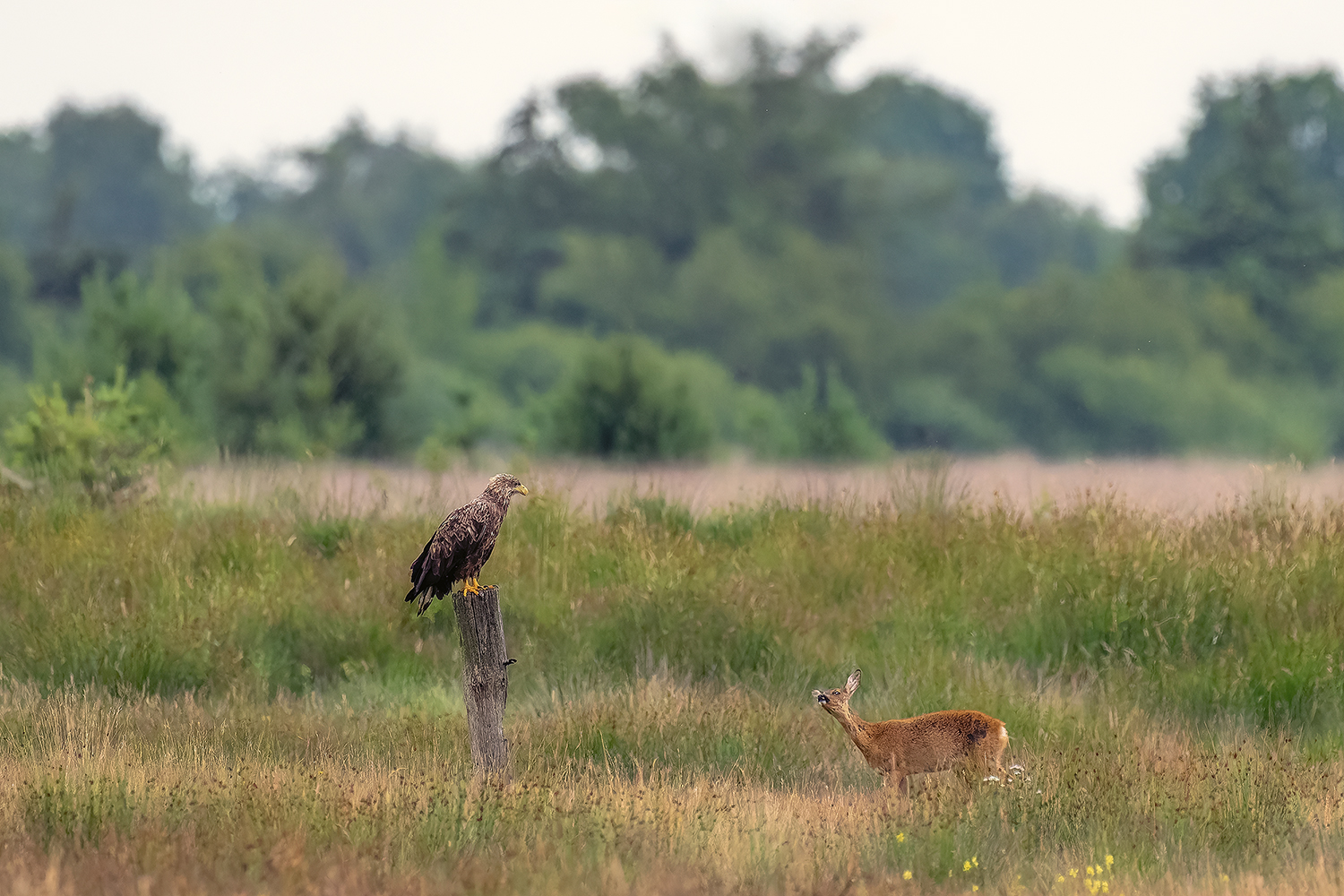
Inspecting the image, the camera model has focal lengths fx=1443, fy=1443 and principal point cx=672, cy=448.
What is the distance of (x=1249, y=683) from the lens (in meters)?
8.75

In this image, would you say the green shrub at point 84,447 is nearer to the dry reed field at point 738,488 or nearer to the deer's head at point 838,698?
the dry reed field at point 738,488

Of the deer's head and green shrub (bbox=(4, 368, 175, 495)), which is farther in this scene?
green shrub (bbox=(4, 368, 175, 495))

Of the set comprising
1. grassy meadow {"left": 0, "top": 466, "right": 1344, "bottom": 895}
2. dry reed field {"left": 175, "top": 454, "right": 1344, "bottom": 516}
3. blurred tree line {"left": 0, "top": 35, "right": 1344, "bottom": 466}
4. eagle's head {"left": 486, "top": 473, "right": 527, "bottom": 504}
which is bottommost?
grassy meadow {"left": 0, "top": 466, "right": 1344, "bottom": 895}

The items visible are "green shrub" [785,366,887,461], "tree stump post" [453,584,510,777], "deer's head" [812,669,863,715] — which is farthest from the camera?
"green shrub" [785,366,887,461]

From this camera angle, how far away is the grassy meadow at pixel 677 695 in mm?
5656

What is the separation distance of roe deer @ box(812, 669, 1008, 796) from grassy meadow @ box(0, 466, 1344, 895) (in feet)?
0.46

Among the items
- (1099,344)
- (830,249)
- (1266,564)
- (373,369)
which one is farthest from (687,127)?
(1266,564)

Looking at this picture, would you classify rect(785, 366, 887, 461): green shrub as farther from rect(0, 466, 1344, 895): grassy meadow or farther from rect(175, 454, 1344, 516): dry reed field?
rect(0, 466, 1344, 895): grassy meadow

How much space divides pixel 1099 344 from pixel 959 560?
29.3m

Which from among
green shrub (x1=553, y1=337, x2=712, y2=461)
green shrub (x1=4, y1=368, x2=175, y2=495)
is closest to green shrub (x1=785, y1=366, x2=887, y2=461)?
green shrub (x1=553, y1=337, x2=712, y2=461)

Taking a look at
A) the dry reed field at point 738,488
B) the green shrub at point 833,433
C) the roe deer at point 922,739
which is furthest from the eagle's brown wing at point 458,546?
the green shrub at point 833,433

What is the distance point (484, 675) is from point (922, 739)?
81.9 inches

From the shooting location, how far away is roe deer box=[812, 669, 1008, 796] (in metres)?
6.61

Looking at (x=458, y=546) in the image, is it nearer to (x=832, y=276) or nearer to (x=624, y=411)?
(x=624, y=411)
